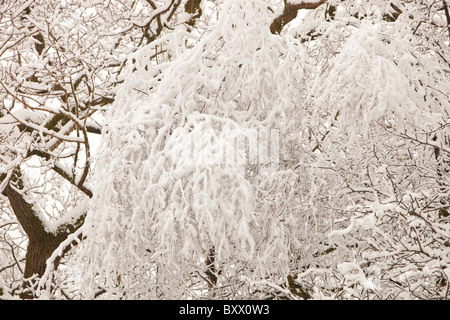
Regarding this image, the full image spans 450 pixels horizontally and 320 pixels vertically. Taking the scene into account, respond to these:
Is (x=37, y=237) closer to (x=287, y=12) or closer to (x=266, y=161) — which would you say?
(x=266, y=161)

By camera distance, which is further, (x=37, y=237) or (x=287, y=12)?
(x=37, y=237)

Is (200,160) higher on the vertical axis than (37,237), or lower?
higher

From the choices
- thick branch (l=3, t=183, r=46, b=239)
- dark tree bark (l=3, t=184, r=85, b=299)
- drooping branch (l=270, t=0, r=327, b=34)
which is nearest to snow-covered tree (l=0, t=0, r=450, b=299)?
drooping branch (l=270, t=0, r=327, b=34)

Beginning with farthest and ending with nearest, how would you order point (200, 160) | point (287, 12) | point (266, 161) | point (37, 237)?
point (37, 237), point (287, 12), point (266, 161), point (200, 160)

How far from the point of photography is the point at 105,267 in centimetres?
467

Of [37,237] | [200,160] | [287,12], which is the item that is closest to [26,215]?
[37,237]

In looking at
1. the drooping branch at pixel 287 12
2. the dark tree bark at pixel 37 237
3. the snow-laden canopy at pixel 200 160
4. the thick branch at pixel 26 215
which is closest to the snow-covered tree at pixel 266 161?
the snow-laden canopy at pixel 200 160

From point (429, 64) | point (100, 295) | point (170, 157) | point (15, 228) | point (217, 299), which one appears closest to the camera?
point (170, 157)

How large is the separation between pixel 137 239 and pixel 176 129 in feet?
3.64

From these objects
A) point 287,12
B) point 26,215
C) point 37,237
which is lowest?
point 37,237

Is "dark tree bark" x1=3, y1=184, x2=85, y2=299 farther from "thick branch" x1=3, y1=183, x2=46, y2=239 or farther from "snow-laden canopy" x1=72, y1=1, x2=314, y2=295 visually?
"snow-laden canopy" x1=72, y1=1, x2=314, y2=295

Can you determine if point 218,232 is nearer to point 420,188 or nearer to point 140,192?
point 140,192

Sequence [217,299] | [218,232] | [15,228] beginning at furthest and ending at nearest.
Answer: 1. [15,228]
2. [217,299]
3. [218,232]
